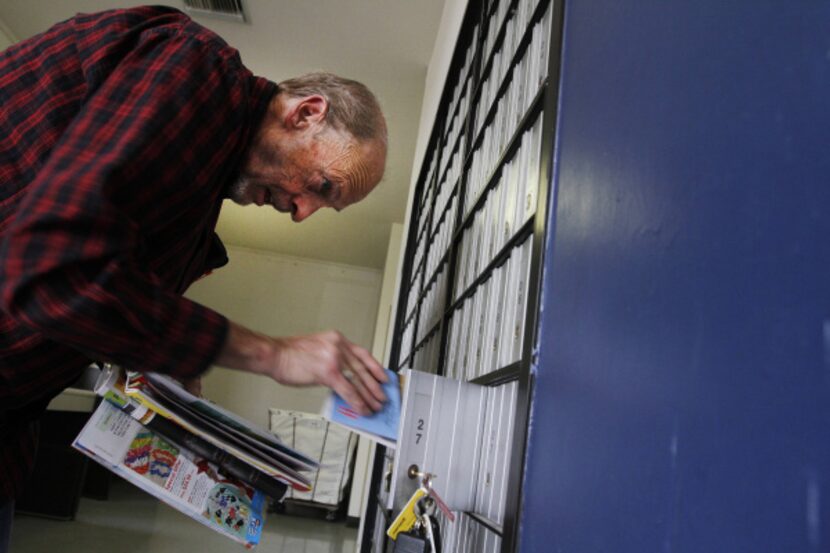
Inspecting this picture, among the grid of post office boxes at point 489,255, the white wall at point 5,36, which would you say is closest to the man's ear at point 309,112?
the grid of post office boxes at point 489,255

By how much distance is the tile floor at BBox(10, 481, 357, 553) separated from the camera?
11.2 ft

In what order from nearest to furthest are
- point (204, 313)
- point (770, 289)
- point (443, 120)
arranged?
point (770, 289) → point (204, 313) → point (443, 120)

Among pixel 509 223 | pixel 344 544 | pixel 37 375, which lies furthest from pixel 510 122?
pixel 344 544

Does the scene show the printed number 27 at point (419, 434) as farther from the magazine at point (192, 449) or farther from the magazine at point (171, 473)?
the magazine at point (171, 473)

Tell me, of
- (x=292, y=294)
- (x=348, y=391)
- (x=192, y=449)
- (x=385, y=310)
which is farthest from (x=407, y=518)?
(x=292, y=294)

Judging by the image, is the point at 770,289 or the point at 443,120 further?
the point at 443,120

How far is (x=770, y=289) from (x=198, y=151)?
27.7 inches

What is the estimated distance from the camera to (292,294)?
8.42 metres

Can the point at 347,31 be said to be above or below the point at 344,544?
above

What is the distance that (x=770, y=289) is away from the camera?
0.41m

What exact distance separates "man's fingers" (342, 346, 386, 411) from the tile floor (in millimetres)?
3061

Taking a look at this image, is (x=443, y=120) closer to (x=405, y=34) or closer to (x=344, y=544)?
(x=405, y=34)

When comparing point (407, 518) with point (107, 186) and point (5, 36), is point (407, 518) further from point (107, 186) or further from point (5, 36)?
point (5, 36)

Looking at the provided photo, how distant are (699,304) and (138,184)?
0.64 metres
